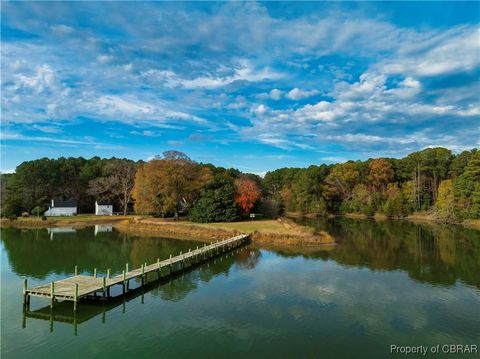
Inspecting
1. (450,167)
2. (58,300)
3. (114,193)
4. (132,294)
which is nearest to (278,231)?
(132,294)

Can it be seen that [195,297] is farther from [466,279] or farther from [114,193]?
[114,193]

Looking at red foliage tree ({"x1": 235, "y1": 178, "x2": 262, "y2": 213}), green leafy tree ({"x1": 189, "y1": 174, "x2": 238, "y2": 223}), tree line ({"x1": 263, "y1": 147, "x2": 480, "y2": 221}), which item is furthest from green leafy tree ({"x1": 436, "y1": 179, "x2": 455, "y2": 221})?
green leafy tree ({"x1": 189, "y1": 174, "x2": 238, "y2": 223})

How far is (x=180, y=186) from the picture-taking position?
54.3m

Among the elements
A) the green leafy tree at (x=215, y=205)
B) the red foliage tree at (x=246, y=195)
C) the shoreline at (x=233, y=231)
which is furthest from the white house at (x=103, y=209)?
the red foliage tree at (x=246, y=195)

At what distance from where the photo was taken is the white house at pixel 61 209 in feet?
220

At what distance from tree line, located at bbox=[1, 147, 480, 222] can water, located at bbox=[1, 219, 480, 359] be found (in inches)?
744

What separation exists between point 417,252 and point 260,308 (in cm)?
2399

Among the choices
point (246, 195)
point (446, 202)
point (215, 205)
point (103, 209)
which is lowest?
point (103, 209)

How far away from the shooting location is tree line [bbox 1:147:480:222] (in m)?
53.8

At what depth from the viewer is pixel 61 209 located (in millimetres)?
67500

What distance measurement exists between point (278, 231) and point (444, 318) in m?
A: 26.3

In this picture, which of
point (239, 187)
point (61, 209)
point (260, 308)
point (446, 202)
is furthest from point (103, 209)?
point (446, 202)

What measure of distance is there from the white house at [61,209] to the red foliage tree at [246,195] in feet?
105

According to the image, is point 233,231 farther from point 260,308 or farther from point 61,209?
point 61,209
